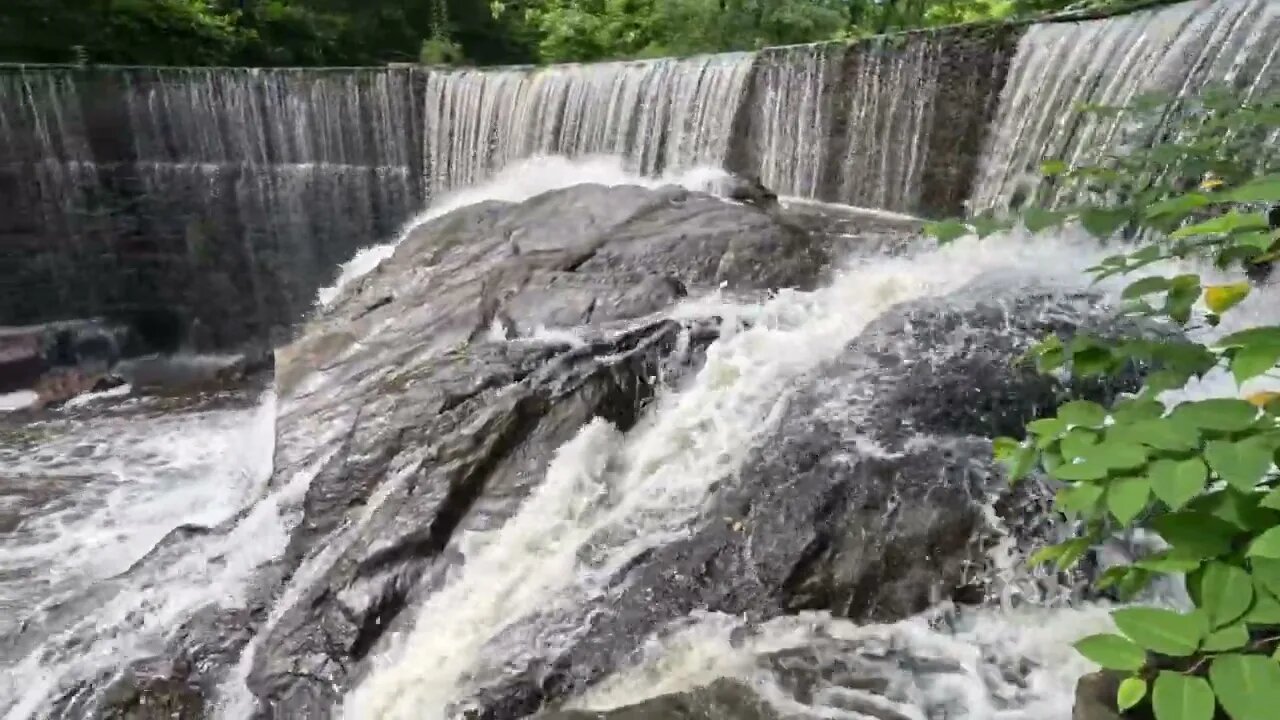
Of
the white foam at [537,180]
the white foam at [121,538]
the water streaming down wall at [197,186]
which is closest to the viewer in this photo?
the white foam at [121,538]

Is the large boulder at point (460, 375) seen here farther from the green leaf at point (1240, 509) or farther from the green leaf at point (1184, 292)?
the green leaf at point (1240, 509)

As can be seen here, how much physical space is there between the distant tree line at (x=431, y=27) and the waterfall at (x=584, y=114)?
139 inches

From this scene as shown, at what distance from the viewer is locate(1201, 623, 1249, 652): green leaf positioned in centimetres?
103

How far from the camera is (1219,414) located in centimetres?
121

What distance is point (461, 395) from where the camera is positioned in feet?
17.1

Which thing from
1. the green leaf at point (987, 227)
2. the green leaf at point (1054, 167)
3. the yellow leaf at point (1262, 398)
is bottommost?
the yellow leaf at point (1262, 398)

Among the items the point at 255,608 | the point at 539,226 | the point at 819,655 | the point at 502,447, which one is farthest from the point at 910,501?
the point at 539,226

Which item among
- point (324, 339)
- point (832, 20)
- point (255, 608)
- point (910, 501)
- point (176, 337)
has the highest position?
point (832, 20)

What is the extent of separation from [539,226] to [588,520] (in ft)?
10.3

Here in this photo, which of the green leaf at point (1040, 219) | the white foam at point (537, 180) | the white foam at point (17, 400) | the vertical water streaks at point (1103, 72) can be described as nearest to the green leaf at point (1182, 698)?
the green leaf at point (1040, 219)

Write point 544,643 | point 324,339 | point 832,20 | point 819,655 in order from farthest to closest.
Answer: point 832,20 < point 324,339 < point 544,643 < point 819,655

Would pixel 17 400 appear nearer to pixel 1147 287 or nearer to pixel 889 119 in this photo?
pixel 889 119

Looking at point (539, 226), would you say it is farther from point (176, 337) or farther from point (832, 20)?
point (832, 20)

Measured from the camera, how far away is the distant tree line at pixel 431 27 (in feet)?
39.6
